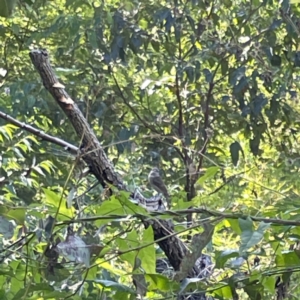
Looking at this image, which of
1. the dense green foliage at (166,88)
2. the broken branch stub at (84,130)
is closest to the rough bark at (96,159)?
the broken branch stub at (84,130)

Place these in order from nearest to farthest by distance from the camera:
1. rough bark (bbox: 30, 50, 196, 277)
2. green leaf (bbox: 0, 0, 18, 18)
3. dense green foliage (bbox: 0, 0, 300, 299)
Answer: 1. green leaf (bbox: 0, 0, 18, 18)
2. rough bark (bbox: 30, 50, 196, 277)
3. dense green foliage (bbox: 0, 0, 300, 299)

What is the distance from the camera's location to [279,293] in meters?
0.86

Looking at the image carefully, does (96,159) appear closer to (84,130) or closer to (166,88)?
(84,130)

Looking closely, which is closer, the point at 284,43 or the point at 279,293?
the point at 279,293

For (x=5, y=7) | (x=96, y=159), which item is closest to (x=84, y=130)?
(x=96, y=159)

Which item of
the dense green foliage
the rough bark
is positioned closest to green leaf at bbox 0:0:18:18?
the rough bark

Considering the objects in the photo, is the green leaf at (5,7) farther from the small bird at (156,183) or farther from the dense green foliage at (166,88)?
the dense green foliage at (166,88)

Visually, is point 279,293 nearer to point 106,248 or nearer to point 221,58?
point 106,248

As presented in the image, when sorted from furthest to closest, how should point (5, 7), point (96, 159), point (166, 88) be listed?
1. point (166, 88)
2. point (96, 159)
3. point (5, 7)

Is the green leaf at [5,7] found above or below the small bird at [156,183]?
above

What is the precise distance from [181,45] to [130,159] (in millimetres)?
337

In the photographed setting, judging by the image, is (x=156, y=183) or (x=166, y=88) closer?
(x=156, y=183)

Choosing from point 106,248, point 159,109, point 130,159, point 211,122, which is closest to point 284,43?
point 211,122

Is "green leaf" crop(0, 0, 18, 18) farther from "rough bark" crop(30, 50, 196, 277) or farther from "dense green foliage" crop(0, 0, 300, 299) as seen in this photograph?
"dense green foliage" crop(0, 0, 300, 299)
